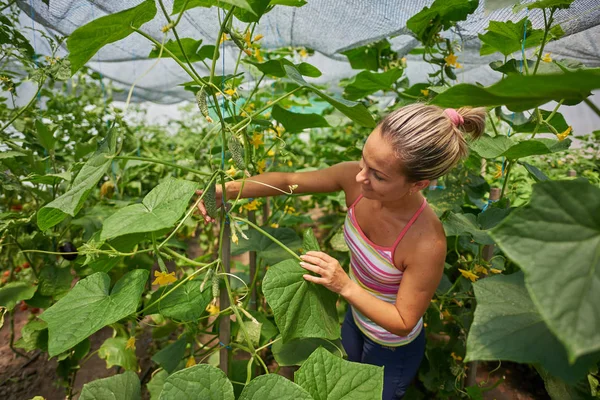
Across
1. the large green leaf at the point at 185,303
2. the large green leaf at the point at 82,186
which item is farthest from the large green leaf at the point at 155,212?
the large green leaf at the point at 185,303

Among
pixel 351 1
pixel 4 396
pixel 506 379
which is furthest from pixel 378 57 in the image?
pixel 4 396

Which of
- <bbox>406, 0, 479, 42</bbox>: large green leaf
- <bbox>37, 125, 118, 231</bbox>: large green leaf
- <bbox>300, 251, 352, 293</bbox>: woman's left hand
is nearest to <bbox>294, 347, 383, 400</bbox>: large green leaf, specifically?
<bbox>300, 251, 352, 293</bbox>: woman's left hand

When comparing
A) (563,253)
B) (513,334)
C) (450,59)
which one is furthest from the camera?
(450,59)

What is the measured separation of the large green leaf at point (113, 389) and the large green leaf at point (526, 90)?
0.90m

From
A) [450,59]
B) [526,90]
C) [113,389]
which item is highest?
[526,90]

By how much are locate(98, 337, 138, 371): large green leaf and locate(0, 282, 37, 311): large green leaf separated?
1.06 feet

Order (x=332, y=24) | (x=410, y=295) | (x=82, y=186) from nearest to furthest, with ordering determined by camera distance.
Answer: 1. (x=82, y=186)
2. (x=410, y=295)
3. (x=332, y=24)

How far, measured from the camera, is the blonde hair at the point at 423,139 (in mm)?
913

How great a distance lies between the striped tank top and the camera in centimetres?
112

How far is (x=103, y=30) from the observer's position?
0.70 meters

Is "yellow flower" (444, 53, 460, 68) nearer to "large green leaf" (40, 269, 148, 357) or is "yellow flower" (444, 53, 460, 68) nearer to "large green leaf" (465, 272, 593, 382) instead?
"large green leaf" (465, 272, 593, 382)

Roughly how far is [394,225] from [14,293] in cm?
131

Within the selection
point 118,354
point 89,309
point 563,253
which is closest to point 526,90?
point 563,253

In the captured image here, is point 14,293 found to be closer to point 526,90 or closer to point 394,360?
point 394,360
